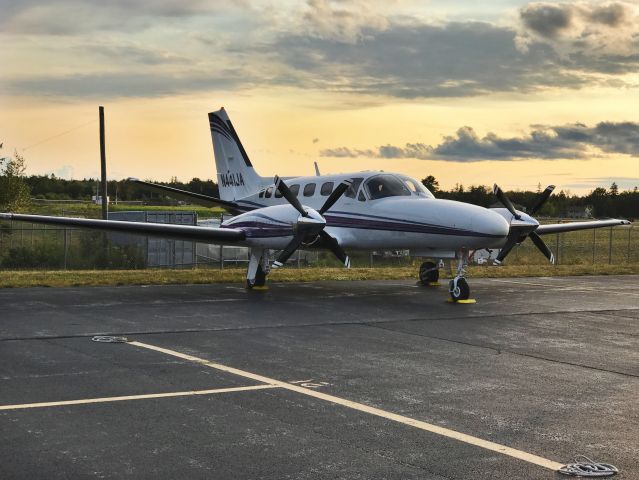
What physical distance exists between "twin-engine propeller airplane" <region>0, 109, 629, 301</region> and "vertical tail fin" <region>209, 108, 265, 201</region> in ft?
13.4

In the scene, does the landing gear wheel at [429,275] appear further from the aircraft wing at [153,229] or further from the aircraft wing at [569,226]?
the aircraft wing at [153,229]

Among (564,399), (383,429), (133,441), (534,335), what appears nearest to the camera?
(133,441)

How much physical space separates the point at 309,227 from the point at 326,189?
2926 millimetres

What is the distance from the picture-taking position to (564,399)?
8406 mm

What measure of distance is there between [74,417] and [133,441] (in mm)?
1052

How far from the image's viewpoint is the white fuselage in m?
18.3

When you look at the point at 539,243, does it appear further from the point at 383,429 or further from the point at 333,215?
the point at 383,429

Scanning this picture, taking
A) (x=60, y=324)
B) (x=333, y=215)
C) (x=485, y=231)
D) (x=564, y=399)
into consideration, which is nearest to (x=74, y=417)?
(x=564, y=399)

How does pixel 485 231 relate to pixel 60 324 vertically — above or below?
above

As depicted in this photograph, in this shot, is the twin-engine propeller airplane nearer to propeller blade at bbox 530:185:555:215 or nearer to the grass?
propeller blade at bbox 530:185:555:215

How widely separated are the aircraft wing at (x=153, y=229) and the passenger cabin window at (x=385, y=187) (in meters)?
3.76

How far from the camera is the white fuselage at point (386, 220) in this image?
60.2 ft


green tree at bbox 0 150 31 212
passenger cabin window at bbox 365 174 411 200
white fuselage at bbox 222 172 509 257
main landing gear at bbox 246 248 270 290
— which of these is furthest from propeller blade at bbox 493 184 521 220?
green tree at bbox 0 150 31 212

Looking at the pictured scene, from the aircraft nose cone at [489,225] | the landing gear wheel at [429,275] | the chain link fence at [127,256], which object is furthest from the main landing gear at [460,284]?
the chain link fence at [127,256]
